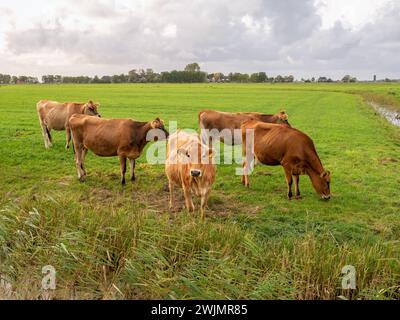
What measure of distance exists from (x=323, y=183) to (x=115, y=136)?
5714mm

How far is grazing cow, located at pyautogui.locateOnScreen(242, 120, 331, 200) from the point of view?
9344 millimetres

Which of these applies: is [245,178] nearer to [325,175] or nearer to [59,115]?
[325,175]

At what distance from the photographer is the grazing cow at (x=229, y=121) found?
13.3 m

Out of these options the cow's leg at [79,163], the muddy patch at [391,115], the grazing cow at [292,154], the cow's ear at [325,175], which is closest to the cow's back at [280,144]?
the grazing cow at [292,154]

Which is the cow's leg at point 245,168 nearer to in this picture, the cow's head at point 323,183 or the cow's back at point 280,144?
the cow's back at point 280,144

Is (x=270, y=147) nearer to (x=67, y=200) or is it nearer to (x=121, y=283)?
(x=67, y=200)

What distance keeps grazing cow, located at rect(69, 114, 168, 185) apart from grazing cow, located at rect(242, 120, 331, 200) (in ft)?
9.13

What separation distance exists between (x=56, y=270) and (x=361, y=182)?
887 centimetres

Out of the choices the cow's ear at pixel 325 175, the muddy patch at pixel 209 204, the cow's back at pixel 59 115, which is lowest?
the muddy patch at pixel 209 204

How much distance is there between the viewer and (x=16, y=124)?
2216 centimetres

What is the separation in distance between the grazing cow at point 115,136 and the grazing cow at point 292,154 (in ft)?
9.13

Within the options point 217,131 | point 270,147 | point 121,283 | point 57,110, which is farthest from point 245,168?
point 57,110

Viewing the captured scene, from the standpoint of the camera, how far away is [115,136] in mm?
10812
